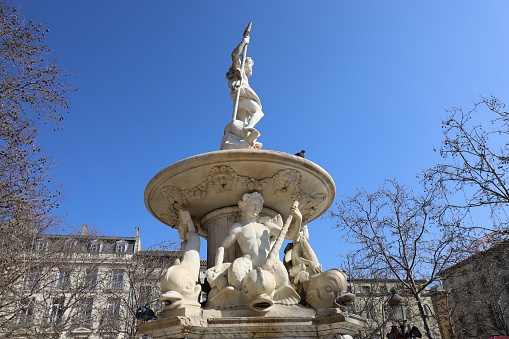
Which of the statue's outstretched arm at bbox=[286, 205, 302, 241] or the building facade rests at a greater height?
the building facade

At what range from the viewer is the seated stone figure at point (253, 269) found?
14.2 ft

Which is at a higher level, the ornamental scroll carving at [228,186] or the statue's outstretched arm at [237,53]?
the statue's outstretched arm at [237,53]

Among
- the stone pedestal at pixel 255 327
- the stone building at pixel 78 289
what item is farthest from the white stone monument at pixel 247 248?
the stone building at pixel 78 289

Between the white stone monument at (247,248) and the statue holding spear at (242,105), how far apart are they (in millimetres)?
32

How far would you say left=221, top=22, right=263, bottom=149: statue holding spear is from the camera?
650 cm

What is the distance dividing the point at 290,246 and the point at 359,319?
148 cm

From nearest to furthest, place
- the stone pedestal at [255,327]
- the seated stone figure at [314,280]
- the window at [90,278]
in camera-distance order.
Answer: the stone pedestal at [255,327]
the seated stone figure at [314,280]
the window at [90,278]

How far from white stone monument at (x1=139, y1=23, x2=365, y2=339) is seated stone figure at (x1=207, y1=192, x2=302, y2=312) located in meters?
0.01

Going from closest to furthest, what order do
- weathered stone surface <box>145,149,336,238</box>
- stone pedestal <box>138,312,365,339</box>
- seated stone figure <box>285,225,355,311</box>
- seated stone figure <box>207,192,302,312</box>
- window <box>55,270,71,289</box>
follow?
1. stone pedestal <box>138,312,365,339</box>
2. seated stone figure <box>207,192,302,312</box>
3. seated stone figure <box>285,225,355,311</box>
4. weathered stone surface <box>145,149,336,238</box>
5. window <box>55,270,71,289</box>

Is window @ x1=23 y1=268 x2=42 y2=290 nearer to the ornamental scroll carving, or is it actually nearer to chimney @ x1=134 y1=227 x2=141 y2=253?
the ornamental scroll carving

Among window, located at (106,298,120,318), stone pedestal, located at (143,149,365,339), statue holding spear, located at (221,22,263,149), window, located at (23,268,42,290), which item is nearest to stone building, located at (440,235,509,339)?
stone pedestal, located at (143,149,365,339)

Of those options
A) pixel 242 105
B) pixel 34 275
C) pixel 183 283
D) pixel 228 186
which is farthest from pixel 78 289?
pixel 183 283

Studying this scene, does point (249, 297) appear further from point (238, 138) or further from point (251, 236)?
point (238, 138)

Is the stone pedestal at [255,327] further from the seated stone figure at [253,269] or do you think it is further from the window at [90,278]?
the window at [90,278]
